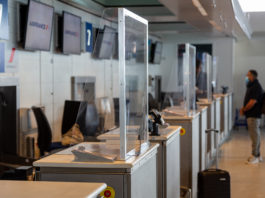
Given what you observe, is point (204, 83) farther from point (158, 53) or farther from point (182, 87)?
point (158, 53)

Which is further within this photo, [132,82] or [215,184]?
[215,184]

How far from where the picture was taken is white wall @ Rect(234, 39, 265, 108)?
15453mm

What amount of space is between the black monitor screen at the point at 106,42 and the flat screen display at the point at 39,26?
3.37 m

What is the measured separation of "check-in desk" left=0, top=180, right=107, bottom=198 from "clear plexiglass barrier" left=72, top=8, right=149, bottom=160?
0.75 m

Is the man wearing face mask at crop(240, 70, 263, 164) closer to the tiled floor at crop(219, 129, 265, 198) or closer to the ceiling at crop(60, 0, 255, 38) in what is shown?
the tiled floor at crop(219, 129, 265, 198)

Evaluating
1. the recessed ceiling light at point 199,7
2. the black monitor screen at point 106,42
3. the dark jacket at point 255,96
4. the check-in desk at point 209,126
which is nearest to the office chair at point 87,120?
the black monitor screen at point 106,42

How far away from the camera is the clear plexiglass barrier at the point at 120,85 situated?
10.4ft

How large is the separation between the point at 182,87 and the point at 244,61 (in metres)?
9.59

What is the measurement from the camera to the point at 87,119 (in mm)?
3469

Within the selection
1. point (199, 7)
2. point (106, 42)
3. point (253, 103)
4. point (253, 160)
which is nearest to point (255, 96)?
point (253, 103)

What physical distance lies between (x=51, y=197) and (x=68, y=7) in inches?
263

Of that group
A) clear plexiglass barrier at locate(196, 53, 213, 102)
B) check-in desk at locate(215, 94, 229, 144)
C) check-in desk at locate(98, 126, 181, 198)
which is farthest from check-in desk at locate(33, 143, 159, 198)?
check-in desk at locate(215, 94, 229, 144)

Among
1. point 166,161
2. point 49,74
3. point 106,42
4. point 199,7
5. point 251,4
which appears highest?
point 251,4

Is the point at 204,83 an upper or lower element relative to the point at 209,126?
upper
